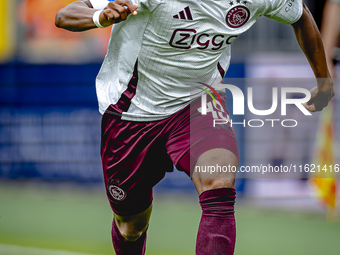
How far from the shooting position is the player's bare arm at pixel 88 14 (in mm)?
2508

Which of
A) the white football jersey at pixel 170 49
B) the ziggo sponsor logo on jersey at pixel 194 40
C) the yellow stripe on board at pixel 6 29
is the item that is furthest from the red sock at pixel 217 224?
the yellow stripe on board at pixel 6 29

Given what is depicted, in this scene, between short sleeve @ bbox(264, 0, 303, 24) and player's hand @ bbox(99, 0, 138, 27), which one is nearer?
player's hand @ bbox(99, 0, 138, 27)

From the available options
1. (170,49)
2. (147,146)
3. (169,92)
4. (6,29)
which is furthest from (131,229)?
(6,29)

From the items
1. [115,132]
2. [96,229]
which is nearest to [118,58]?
[115,132]

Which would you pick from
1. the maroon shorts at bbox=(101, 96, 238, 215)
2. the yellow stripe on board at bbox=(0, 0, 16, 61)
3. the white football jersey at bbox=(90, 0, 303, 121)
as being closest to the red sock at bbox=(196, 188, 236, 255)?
the maroon shorts at bbox=(101, 96, 238, 215)

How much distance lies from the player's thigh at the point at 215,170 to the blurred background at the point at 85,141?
2.86 meters

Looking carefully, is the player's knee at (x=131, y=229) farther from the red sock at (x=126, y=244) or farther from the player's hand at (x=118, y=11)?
the player's hand at (x=118, y=11)

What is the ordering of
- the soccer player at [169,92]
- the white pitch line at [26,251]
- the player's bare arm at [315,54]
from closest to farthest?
the soccer player at [169,92]
the player's bare arm at [315,54]
the white pitch line at [26,251]

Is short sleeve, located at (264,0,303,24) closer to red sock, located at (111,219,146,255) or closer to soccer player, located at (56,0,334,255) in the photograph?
soccer player, located at (56,0,334,255)

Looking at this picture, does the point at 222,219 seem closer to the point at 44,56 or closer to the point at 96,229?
the point at 96,229

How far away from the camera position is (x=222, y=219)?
8.27 feet

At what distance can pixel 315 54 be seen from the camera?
3297 millimetres

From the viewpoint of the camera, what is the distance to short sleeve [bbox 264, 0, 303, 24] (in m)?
3.05

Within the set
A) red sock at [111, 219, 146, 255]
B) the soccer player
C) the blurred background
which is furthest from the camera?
the blurred background
